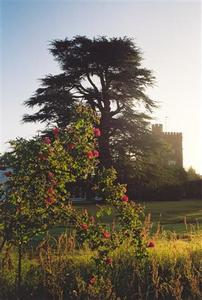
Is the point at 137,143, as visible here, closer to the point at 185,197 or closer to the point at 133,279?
the point at 185,197

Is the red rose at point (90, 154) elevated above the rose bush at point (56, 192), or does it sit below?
above

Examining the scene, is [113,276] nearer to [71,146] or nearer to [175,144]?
[71,146]

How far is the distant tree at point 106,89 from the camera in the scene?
3089cm

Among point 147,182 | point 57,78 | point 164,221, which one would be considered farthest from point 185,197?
point 164,221

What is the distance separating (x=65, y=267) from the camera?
7.65 m

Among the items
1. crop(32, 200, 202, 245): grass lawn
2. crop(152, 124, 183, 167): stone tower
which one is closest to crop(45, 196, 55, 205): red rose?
crop(32, 200, 202, 245): grass lawn

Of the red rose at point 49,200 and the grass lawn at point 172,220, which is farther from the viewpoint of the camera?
the grass lawn at point 172,220

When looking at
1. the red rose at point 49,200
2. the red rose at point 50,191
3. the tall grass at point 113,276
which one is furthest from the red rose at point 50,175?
the tall grass at point 113,276

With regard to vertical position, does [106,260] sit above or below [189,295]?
above

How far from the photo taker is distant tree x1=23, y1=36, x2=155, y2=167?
30891 mm

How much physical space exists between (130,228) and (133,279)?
999 millimetres

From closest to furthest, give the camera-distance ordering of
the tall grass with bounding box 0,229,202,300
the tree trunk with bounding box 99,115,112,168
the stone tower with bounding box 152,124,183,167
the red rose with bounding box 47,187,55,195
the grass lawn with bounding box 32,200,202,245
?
the red rose with bounding box 47,187,55,195 → the tall grass with bounding box 0,229,202,300 → the grass lawn with bounding box 32,200,202,245 → the tree trunk with bounding box 99,115,112,168 → the stone tower with bounding box 152,124,183,167

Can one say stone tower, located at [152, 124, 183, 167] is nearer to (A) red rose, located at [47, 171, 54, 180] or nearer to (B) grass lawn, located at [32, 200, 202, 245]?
(B) grass lawn, located at [32, 200, 202, 245]

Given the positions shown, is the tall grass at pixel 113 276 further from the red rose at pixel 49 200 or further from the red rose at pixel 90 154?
the red rose at pixel 90 154
